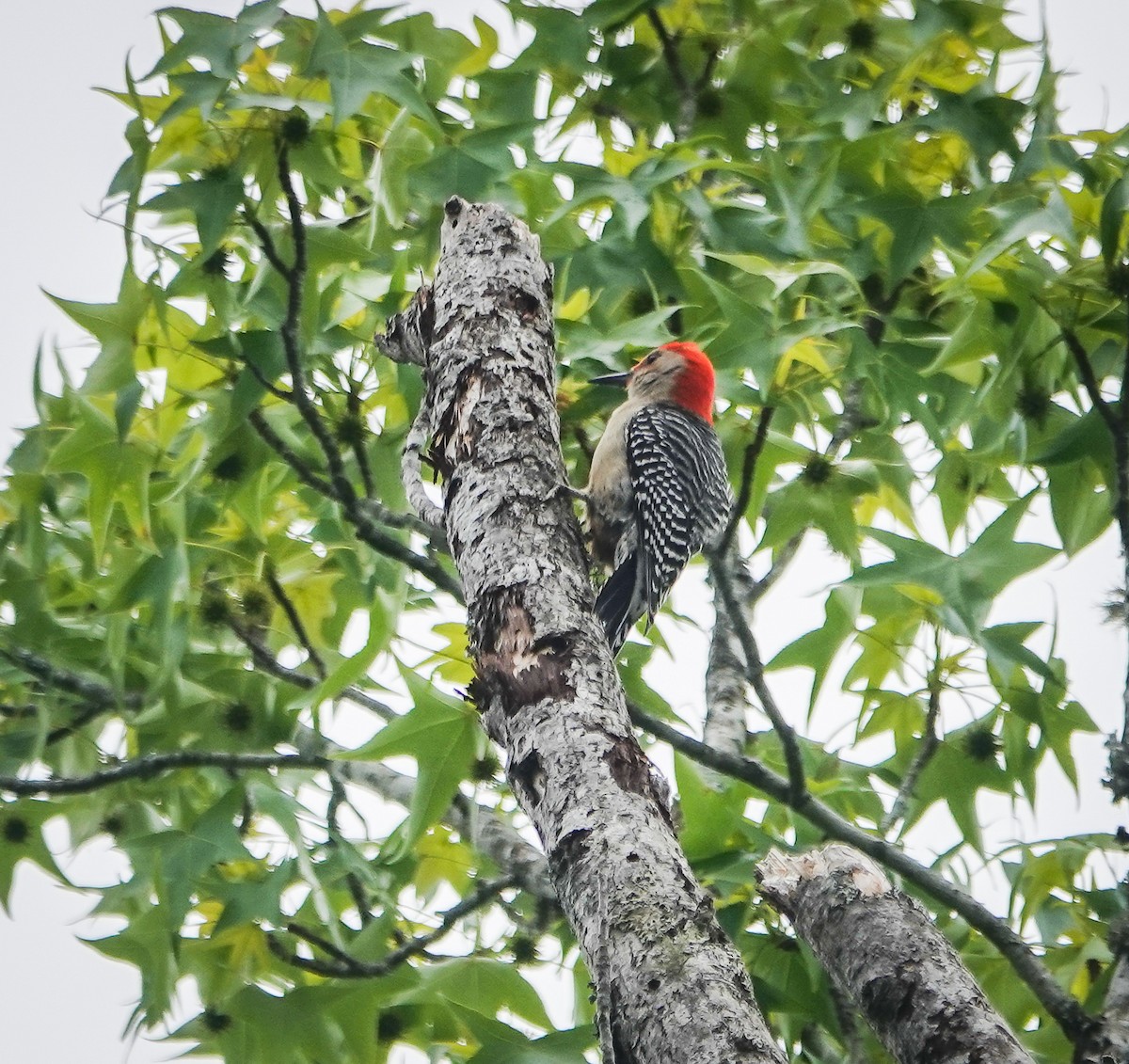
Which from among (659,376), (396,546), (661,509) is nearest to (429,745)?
(396,546)

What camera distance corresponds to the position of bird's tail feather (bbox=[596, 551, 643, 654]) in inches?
139

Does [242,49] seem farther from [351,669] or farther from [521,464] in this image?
[351,669]

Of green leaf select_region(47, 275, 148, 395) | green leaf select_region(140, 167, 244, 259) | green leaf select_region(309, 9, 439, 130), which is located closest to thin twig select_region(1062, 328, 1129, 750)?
green leaf select_region(309, 9, 439, 130)

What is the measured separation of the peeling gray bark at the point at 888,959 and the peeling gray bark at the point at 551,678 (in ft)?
1.85

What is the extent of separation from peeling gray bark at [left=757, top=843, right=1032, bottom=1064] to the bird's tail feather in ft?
3.80

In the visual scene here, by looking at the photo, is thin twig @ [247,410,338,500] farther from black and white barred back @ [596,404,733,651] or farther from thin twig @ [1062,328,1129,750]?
thin twig @ [1062,328,1129,750]

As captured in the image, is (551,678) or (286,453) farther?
(286,453)

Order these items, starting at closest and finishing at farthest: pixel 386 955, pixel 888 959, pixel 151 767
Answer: pixel 888 959 < pixel 386 955 < pixel 151 767

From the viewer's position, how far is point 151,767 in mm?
3164

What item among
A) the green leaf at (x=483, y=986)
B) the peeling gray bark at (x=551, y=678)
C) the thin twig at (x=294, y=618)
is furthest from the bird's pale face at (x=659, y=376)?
the green leaf at (x=483, y=986)

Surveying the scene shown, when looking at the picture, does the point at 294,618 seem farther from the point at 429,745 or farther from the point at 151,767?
the point at 429,745

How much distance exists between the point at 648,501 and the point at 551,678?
2.09 m

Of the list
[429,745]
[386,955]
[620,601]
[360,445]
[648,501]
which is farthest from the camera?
[648,501]

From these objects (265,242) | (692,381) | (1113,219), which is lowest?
(1113,219)
